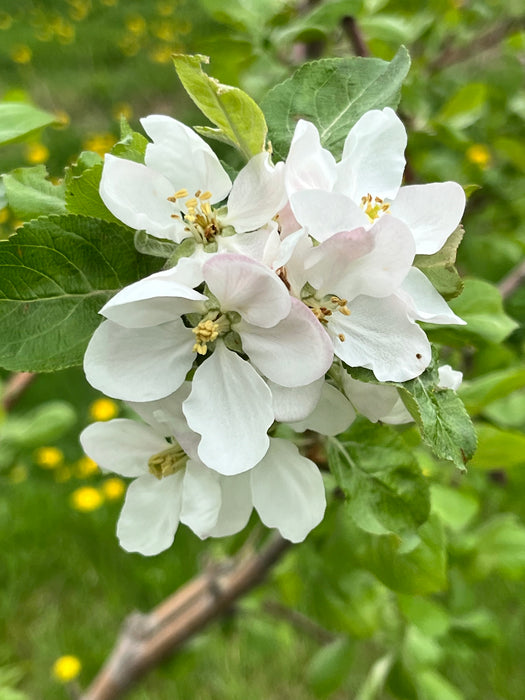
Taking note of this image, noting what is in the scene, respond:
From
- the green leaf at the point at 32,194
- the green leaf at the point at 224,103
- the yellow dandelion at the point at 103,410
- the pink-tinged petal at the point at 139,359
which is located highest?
the green leaf at the point at 224,103

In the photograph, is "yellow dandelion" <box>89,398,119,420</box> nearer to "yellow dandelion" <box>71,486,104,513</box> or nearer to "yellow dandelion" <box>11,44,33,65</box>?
"yellow dandelion" <box>71,486,104,513</box>

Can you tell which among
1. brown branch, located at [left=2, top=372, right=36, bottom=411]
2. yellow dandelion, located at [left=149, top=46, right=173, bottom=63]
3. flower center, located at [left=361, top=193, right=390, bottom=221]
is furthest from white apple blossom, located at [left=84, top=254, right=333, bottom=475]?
yellow dandelion, located at [left=149, top=46, right=173, bottom=63]

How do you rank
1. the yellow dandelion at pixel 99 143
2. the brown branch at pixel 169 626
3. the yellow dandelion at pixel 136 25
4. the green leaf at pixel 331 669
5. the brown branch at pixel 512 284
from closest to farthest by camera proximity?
the brown branch at pixel 512 284 → the brown branch at pixel 169 626 → the green leaf at pixel 331 669 → the yellow dandelion at pixel 99 143 → the yellow dandelion at pixel 136 25

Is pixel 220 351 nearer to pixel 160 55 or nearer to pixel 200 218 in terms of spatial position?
pixel 200 218

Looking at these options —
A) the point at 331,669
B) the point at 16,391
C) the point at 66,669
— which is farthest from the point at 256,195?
the point at 66,669

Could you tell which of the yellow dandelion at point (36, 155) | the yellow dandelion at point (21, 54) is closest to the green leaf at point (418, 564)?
the yellow dandelion at point (36, 155)

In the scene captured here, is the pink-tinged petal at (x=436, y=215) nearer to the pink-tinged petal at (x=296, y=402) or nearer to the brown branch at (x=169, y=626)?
the pink-tinged petal at (x=296, y=402)

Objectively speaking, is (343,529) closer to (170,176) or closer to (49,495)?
(170,176)
